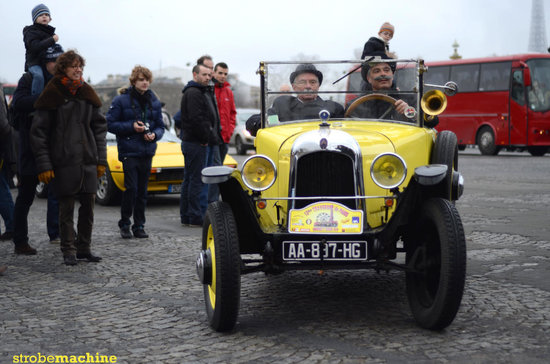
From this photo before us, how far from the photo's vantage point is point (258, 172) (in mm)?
5277

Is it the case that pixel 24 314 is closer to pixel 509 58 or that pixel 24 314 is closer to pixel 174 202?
pixel 174 202

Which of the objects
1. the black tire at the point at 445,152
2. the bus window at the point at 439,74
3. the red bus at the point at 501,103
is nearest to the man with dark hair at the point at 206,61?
the black tire at the point at 445,152

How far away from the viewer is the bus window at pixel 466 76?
28.4m

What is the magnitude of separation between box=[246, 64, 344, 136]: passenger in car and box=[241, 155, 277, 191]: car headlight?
115cm

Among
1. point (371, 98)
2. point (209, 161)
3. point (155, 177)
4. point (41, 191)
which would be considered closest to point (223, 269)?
point (371, 98)

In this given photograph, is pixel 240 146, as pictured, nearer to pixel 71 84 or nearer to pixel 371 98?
pixel 71 84

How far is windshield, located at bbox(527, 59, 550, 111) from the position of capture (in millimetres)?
25938

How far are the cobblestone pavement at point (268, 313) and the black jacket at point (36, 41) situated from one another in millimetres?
2010

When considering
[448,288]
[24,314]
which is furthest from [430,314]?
[24,314]

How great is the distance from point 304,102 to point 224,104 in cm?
445

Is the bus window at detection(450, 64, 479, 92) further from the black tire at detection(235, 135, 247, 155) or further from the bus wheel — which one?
the black tire at detection(235, 135, 247, 155)

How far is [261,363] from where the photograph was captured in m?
4.21

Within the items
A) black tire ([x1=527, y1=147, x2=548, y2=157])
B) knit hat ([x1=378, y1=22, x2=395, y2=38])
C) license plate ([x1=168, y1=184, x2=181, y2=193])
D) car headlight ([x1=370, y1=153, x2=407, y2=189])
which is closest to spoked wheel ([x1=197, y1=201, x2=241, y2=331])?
car headlight ([x1=370, y1=153, x2=407, y2=189])

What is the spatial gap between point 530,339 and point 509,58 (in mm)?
23905
